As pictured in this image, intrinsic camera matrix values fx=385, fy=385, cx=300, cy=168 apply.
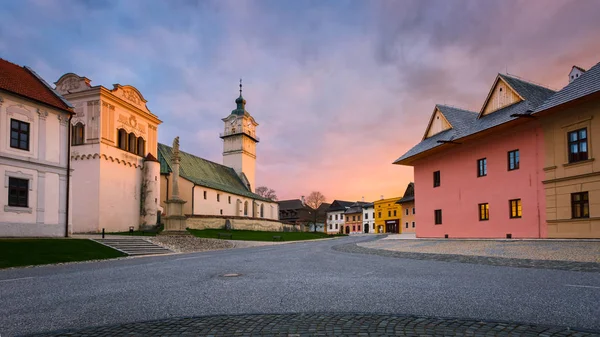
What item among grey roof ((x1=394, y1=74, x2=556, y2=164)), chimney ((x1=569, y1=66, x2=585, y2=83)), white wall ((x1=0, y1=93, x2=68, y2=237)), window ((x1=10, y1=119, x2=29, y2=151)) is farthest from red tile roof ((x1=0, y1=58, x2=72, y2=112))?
chimney ((x1=569, y1=66, x2=585, y2=83))

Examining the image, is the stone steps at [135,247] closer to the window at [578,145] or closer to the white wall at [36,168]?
the white wall at [36,168]

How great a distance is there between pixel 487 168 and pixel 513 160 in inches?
76.8

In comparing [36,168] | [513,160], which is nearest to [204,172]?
[36,168]

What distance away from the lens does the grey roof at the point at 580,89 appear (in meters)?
17.3

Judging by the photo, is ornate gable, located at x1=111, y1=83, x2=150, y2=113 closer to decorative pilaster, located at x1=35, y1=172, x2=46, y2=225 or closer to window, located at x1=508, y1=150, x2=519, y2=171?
decorative pilaster, located at x1=35, y1=172, x2=46, y2=225

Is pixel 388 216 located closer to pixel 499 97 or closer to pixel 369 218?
pixel 369 218

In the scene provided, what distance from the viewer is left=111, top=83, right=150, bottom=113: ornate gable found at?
118 feet


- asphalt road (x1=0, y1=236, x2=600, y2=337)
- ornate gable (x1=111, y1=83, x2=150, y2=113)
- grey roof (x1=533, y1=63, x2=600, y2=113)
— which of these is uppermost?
ornate gable (x1=111, y1=83, x2=150, y2=113)

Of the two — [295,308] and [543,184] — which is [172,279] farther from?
[543,184]

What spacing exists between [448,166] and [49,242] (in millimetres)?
25044

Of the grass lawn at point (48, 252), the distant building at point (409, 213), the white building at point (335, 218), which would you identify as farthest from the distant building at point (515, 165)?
the white building at point (335, 218)

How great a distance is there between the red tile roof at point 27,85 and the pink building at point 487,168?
25235 mm

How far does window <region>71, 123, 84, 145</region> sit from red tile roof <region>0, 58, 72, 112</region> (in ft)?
28.9

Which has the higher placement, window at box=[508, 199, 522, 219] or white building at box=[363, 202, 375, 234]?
window at box=[508, 199, 522, 219]
